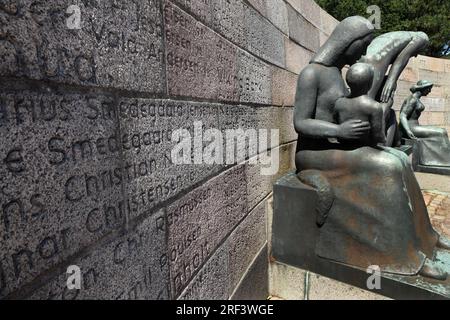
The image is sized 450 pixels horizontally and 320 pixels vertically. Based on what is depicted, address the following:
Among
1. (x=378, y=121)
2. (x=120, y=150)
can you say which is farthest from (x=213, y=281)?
(x=378, y=121)

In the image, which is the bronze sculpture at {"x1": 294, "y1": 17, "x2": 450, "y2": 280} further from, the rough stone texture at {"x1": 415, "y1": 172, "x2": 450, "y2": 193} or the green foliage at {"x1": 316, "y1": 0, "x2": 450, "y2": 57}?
the green foliage at {"x1": 316, "y1": 0, "x2": 450, "y2": 57}

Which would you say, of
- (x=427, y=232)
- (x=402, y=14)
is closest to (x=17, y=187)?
(x=427, y=232)

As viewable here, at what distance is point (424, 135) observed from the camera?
562cm

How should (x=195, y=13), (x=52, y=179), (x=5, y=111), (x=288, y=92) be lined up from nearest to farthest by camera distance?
(x=5, y=111), (x=52, y=179), (x=195, y=13), (x=288, y=92)

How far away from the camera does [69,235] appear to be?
3.20 feet

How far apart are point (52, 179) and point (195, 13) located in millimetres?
1266

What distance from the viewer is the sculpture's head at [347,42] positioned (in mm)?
2336

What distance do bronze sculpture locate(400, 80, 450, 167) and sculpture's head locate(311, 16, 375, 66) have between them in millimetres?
3827

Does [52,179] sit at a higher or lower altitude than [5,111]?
lower

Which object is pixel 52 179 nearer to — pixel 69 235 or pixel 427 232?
pixel 69 235

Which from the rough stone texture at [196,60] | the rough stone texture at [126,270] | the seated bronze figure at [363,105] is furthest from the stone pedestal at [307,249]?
the rough stone texture at [126,270]

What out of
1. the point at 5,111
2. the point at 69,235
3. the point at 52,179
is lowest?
the point at 69,235

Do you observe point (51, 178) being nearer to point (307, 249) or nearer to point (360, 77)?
point (360, 77)

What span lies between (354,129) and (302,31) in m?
2.42
